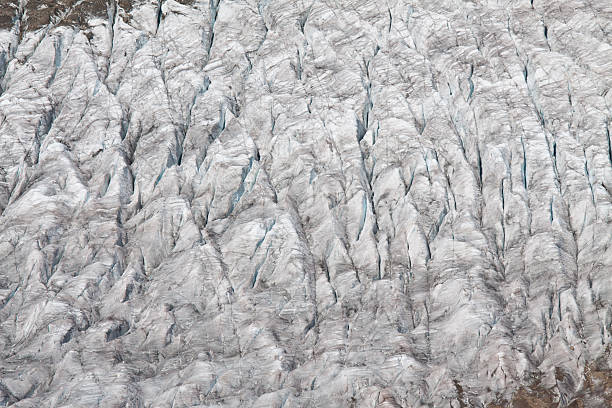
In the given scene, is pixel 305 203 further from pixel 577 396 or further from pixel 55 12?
pixel 55 12

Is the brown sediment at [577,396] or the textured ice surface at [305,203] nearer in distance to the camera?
the brown sediment at [577,396]

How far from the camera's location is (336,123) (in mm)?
66500

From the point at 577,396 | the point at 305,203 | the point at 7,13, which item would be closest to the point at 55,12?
the point at 7,13

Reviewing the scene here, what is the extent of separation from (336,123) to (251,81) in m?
9.28

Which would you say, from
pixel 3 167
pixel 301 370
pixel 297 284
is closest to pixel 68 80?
pixel 3 167

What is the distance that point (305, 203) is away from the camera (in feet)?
208

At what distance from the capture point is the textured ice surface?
54844 mm

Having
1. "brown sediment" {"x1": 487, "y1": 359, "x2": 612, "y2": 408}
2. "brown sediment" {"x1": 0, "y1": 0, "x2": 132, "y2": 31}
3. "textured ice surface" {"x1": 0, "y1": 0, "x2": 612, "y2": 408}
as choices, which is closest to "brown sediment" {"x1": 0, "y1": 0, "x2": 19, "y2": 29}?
"brown sediment" {"x1": 0, "y1": 0, "x2": 132, "y2": 31}

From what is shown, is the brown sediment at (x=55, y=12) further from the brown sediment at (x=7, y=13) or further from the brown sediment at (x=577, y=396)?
the brown sediment at (x=577, y=396)

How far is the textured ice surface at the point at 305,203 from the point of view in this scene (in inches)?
2159

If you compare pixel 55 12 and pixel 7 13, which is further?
pixel 7 13

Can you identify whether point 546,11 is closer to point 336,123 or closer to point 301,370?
point 336,123

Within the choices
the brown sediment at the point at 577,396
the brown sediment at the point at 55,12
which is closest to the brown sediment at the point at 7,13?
the brown sediment at the point at 55,12

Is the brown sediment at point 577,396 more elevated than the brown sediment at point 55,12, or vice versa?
the brown sediment at point 55,12
